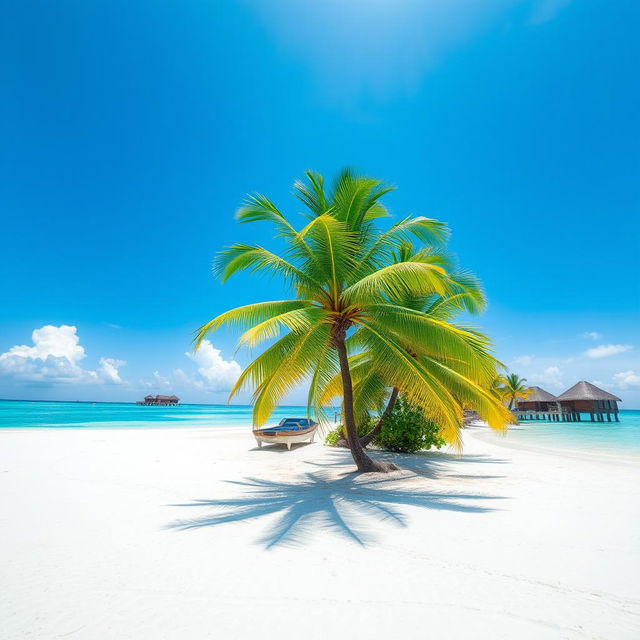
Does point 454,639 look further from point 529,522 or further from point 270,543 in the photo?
point 529,522

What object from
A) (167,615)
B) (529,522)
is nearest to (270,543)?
(167,615)

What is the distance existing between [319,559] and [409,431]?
29.7ft

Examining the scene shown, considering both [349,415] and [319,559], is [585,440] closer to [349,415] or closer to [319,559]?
[349,415]

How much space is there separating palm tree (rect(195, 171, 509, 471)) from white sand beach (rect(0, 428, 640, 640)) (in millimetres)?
1888

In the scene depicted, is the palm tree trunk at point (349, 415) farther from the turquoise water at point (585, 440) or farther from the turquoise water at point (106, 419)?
the turquoise water at point (106, 419)

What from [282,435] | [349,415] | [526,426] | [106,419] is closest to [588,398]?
[526,426]

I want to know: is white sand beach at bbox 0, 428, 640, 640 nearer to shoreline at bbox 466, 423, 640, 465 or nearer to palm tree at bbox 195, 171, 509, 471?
palm tree at bbox 195, 171, 509, 471

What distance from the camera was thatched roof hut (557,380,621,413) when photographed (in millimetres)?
43938

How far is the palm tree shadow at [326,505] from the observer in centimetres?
506

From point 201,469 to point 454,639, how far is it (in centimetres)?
872

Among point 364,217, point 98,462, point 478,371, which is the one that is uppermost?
point 364,217

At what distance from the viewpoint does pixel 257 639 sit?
2715mm

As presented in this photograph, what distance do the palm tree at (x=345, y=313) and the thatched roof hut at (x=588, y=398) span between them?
44952 mm

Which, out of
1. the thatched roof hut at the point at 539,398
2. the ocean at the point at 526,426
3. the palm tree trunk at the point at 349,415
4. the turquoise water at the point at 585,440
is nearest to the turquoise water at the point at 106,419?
the ocean at the point at 526,426
